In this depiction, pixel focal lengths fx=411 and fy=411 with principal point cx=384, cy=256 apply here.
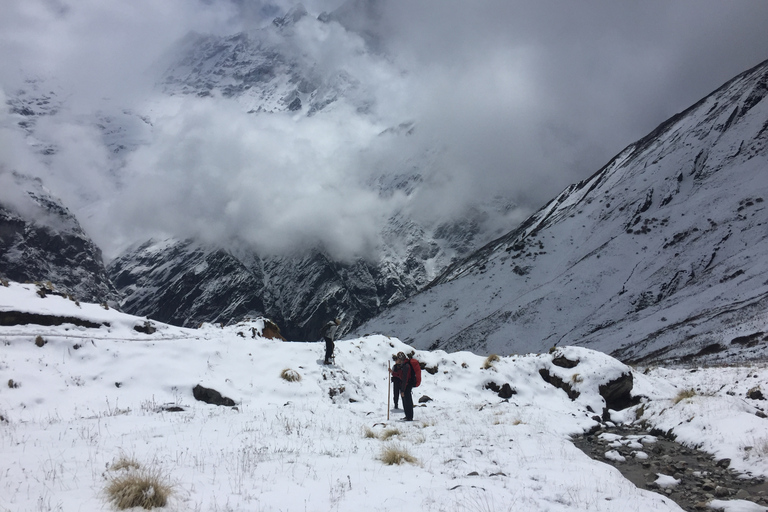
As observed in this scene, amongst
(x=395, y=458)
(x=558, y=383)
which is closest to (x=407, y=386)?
(x=395, y=458)

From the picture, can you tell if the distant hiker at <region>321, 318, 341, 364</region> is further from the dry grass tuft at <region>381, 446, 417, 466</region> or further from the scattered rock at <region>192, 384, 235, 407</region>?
the dry grass tuft at <region>381, 446, 417, 466</region>

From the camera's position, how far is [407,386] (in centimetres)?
1460

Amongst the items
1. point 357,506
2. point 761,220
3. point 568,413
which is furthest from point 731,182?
point 357,506

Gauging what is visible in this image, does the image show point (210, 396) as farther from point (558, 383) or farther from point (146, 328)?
point (558, 383)

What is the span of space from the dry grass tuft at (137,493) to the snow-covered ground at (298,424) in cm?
15

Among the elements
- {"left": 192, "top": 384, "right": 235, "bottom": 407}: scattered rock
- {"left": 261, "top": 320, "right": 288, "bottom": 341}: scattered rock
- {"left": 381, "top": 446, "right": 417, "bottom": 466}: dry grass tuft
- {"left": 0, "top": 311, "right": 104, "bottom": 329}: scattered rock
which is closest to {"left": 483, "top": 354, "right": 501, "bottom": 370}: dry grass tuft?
{"left": 261, "top": 320, "right": 288, "bottom": 341}: scattered rock

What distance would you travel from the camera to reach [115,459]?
6.75 meters

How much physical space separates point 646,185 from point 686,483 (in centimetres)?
9709

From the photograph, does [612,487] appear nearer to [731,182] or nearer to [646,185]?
[731,182]

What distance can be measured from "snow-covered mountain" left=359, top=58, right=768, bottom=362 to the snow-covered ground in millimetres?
33376

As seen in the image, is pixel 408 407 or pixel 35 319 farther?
pixel 35 319

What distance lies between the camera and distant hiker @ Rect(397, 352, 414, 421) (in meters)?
14.2

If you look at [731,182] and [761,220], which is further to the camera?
[731,182]

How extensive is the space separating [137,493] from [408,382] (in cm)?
1059
